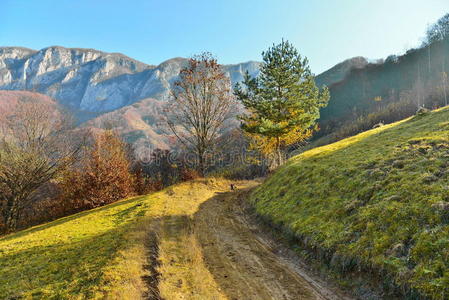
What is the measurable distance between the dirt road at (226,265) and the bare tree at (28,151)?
1686 centimetres

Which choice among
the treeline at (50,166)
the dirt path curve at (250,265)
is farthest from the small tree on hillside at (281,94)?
the dirt path curve at (250,265)

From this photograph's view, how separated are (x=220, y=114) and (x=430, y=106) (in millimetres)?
51893

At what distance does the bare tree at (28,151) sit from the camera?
816 inches

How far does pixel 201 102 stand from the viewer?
2450cm

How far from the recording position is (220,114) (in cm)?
2472

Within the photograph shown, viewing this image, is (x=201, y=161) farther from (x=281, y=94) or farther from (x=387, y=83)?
(x=387, y=83)

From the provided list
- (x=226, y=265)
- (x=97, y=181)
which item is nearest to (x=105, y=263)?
(x=226, y=265)

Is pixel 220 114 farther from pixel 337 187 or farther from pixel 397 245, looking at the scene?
pixel 397 245

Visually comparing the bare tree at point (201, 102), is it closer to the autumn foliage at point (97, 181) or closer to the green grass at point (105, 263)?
the autumn foliage at point (97, 181)

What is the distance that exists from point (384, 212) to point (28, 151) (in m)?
27.2

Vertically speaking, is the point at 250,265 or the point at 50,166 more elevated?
the point at 50,166

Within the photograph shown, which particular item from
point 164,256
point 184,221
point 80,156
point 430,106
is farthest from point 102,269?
point 430,106

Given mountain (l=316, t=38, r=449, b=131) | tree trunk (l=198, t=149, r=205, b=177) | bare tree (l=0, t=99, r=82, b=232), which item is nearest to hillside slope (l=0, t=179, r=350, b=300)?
tree trunk (l=198, t=149, r=205, b=177)

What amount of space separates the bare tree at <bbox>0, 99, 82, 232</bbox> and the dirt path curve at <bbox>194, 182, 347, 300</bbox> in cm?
1818
